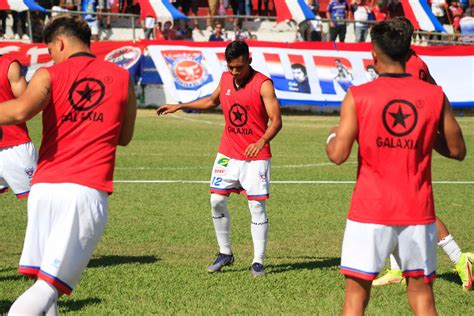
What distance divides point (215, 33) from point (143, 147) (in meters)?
9.98

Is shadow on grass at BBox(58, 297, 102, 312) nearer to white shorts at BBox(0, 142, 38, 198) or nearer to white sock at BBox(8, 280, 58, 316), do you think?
white shorts at BBox(0, 142, 38, 198)

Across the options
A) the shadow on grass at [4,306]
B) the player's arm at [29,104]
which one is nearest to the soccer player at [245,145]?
the shadow on grass at [4,306]

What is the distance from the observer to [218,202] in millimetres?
10414

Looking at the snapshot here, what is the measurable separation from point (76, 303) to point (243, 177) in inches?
96.9

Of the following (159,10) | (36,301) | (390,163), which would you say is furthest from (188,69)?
(36,301)

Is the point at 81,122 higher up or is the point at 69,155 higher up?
the point at 81,122

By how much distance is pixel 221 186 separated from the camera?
1034cm

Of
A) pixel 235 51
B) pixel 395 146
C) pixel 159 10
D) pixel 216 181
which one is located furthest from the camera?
pixel 159 10

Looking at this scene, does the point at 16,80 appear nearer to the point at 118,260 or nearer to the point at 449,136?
the point at 118,260

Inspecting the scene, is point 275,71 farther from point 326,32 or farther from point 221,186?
point 221,186

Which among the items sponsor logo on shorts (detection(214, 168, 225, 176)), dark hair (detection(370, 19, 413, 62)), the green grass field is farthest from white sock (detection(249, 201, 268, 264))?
dark hair (detection(370, 19, 413, 62))

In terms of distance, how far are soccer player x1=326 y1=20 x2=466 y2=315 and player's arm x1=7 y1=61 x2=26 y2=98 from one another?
4.10 meters

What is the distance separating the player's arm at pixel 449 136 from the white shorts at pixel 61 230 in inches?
83.9

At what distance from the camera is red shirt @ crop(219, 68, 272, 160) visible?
10.2 m
